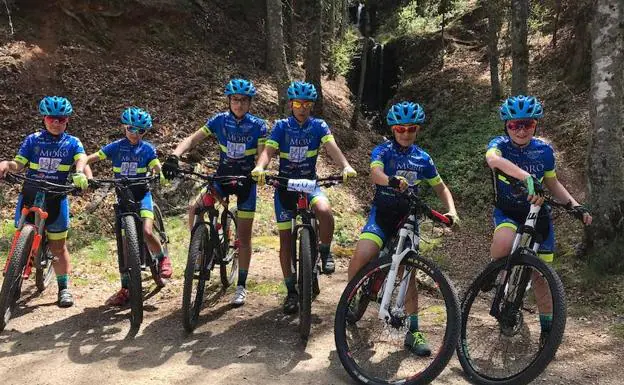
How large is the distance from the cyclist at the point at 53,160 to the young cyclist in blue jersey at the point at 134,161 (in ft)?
1.04

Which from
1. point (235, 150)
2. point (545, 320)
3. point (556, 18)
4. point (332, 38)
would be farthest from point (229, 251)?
point (332, 38)

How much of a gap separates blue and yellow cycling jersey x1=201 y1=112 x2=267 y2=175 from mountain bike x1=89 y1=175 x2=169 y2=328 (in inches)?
34.3

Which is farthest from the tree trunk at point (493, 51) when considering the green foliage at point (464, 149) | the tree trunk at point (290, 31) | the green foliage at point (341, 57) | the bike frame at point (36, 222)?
the bike frame at point (36, 222)

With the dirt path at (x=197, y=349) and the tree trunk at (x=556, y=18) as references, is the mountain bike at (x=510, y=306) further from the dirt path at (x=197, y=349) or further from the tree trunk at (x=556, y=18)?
the tree trunk at (x=556, y=18)

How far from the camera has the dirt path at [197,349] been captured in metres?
4.16

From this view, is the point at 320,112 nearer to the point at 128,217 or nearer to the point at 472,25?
the point at 128,217

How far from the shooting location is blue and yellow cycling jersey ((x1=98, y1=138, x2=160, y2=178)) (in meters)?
6.11

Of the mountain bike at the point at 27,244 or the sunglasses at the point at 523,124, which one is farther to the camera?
the mountain bike at the point at 27,244

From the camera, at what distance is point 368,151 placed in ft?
52.4

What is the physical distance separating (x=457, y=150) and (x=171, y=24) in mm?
10499

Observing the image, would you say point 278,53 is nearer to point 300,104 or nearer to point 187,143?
point 300,104

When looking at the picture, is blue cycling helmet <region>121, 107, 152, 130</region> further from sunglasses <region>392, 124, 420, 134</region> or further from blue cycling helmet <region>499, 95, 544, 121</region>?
blue cycling helmet <region>499, 95, 544, 121</region>

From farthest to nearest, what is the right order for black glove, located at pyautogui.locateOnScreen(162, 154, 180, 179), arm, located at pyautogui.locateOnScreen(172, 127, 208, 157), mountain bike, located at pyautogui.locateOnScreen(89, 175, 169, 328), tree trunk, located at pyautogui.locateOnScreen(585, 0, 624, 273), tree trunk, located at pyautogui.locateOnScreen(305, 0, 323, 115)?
tree trunk, located at pyautogui.locateOnScreen(305, 0, 323, 115) < tree trunk, located at pyautogui.locateOnScreen(585, 0, 624, 273) < arm, located at pyautogui.locateOnScreen(172, 127, 208, 157) < mountain bike, located at pyautogui.locateOnScreen(89, 175, 169, 328) < black glove, located at pyautogui.locateOnScreen(162, 154, 180, 179)

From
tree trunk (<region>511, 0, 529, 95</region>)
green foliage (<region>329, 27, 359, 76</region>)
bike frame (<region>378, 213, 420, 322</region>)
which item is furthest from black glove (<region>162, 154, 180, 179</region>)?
green foliage (<region>329, 27, 359, 76</region>)
